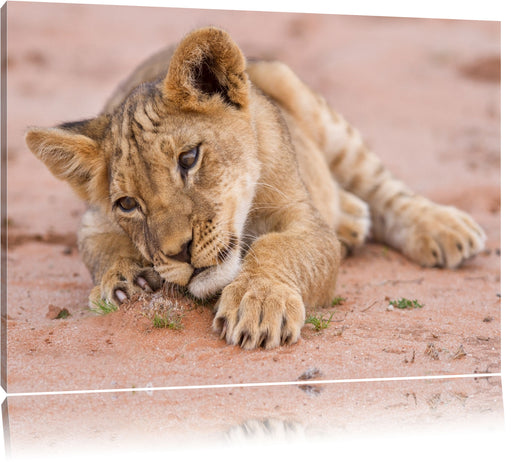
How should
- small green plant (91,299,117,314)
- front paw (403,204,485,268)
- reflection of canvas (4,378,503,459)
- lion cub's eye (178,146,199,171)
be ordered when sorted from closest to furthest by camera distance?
reflection of canvas (4,378,503,459)
lion cub's eye (178,146,199,171)
small green plant (91,299,117,314)
front paw (403,204,485,268)

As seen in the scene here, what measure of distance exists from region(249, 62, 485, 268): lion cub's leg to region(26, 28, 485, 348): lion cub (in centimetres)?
116

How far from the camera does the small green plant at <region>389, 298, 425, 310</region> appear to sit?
4211mm

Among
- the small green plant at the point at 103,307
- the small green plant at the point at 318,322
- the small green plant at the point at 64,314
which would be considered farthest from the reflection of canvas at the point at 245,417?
the small green plant at the point at 64,314

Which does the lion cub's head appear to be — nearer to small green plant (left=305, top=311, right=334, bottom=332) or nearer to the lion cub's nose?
the lion cub's nose

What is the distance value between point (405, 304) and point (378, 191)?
1.84 meters

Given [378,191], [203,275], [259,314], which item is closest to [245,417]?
[259,314]

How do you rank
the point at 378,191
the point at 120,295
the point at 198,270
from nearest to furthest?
the point at 198,270 < the point at 120,295 < the point at 378,191

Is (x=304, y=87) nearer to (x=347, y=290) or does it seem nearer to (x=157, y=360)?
(x=347, y=290)

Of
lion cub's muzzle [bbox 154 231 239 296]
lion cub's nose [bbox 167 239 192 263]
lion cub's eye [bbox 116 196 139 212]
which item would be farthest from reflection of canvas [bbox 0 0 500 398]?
lion cub's eye [bbox 116 196 139 212]

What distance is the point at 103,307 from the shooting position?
3.70 metres

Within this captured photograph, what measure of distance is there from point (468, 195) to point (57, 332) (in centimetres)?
403

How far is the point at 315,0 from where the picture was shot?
4602 millimetres

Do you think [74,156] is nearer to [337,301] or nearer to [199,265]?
[199,265]

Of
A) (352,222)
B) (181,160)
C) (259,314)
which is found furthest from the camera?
(352,222)
